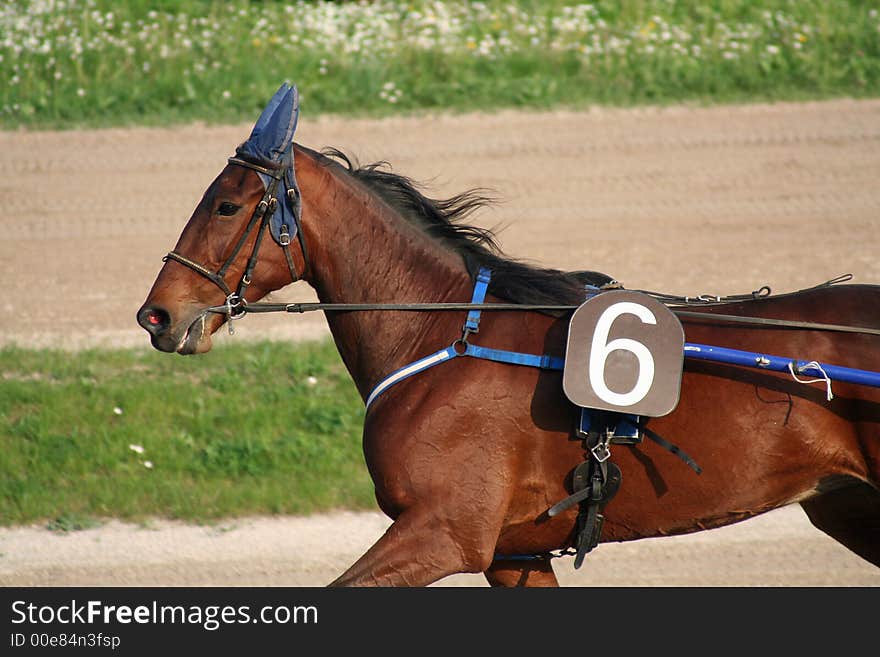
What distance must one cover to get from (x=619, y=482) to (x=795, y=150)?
7.54 metres

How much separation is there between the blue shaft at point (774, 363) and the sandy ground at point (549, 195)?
382 cm

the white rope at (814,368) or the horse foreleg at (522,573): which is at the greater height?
the white rope at (814,368)

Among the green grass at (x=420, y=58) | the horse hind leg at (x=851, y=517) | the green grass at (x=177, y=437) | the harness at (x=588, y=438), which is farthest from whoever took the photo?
the green grass at (x=420, y=58)

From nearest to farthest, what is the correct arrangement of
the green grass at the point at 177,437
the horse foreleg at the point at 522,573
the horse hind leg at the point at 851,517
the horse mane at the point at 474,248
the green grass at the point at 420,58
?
the horse mane at the point at 474,248 → the horse hind leg at the point at 851,517 → the horse foreleg at the point at 522,573 → the green grass at the point at 177,437 → the green grass at the point at 420,58

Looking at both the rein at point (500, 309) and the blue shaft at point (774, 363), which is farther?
the rein at point (500, 309)

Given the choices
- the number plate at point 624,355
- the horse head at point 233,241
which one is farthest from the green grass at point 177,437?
the number plate at point 624,355

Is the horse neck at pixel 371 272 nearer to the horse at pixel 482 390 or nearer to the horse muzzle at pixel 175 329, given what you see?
the horse at pixel 482 390

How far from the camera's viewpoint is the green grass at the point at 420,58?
11484 millimetres

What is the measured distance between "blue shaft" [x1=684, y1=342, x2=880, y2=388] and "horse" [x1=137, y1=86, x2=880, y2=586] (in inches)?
3.6

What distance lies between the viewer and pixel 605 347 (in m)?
4.12

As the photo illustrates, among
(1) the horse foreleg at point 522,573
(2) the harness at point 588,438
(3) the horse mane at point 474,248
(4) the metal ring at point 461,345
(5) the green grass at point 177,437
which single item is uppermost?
(3) the horse mane at point 474,248

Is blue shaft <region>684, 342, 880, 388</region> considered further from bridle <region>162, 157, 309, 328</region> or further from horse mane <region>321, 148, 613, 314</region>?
bridle <region>162, 157, 309, 328</region>

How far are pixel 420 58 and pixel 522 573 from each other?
8.19 meters

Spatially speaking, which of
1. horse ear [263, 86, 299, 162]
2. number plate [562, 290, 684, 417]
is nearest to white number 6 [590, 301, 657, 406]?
number plate [562, 290, 684, 417]
